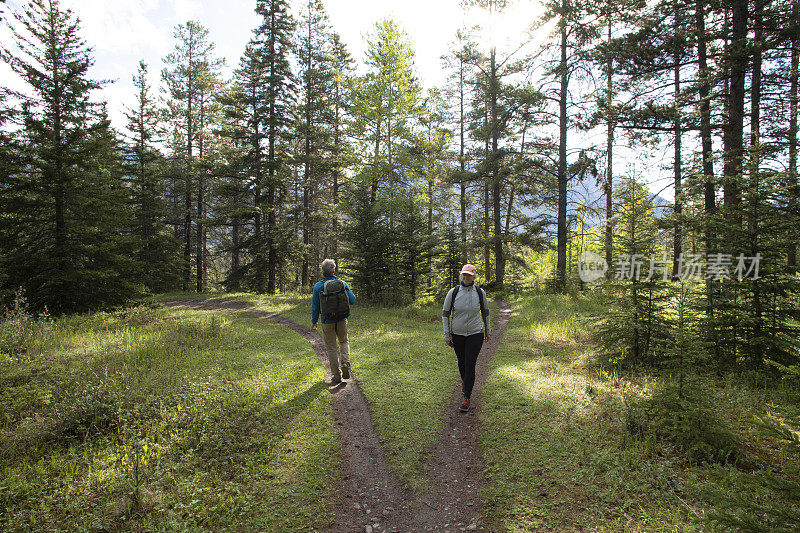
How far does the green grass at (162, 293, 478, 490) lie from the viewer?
500 centimetres

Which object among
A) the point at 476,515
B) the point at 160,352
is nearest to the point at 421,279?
the point at 160,352

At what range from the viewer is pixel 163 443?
15.2ft

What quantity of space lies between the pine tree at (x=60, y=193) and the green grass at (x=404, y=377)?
7329 mm

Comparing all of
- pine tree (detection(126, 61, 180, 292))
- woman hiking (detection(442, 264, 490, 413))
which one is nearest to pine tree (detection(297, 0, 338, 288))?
pine tree (detection(126, 61, 180, 292))

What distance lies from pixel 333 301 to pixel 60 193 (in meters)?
12.3

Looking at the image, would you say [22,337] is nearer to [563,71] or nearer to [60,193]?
[60,193]

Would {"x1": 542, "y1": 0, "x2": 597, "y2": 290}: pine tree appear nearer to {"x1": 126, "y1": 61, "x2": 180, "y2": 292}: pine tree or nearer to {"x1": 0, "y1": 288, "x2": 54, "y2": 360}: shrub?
{"x1": 0, "y1": 288, "x2": 54, "y2": 360}: shrub

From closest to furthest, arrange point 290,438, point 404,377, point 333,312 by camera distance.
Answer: point 290,438 → point 333,312 → point 404,377

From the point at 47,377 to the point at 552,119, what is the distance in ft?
71.2

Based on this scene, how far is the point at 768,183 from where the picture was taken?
6730 millimetres

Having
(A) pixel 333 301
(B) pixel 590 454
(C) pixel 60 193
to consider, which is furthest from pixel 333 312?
(C) pixel 60 193

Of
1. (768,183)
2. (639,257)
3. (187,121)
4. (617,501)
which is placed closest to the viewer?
(617,501)

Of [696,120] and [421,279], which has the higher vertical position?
[696,120]

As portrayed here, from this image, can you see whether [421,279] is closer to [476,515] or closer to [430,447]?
[430,447]
